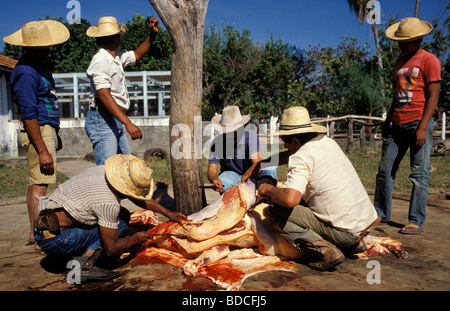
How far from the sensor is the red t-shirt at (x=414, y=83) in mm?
3773

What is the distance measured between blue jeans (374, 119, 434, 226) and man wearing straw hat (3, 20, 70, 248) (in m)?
3.50

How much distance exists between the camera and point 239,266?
2.96 m

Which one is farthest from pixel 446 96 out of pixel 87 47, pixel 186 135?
pixel 87 47

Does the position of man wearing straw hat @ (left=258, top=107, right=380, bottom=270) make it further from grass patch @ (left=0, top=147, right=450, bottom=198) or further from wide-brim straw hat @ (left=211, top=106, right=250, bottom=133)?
grass patch @ (left=0, top=147, right=450, bottom=198)

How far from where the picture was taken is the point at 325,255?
2766 mm

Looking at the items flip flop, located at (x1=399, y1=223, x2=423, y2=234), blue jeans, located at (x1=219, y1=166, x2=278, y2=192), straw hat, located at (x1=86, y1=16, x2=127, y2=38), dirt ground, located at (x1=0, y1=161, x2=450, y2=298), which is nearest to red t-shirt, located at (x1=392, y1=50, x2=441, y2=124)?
flip flop, located at (x1=399, y1=223, x2=423, y2=234)

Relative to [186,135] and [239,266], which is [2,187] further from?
[239,266]

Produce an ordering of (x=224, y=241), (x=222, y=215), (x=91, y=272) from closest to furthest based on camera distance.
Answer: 1. (x=91, y=272)
2. (x=224, y=241)
3. (x=222, y=215)

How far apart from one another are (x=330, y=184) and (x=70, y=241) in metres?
2.01

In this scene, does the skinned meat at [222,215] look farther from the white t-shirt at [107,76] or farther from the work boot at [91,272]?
the white t-shirt at [107,76]

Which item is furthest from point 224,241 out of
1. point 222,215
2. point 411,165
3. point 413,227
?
point 411,165

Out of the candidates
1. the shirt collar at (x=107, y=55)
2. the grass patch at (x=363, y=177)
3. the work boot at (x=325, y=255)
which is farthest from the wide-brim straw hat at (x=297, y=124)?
the grass patch at (x=363, y=177)

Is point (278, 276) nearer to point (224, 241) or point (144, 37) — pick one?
point (224, 241)
